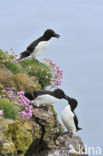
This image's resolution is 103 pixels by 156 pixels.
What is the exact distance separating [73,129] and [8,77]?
144 inches

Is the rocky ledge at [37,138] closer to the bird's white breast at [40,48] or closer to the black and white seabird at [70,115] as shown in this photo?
the black and white seabird at [70,115]

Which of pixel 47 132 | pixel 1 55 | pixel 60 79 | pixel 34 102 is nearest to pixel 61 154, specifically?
pixel 47 132

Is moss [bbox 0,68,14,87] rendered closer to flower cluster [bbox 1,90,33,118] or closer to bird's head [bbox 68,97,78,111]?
flower cluster [bbox 1,90,33,118]

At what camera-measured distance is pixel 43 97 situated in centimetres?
1370

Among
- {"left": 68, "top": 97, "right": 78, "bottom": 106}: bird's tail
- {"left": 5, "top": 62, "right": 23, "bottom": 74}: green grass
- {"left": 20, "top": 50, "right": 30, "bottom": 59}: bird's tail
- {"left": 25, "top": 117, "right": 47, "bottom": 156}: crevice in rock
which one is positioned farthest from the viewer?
{"left": 20, "top": 50, "right": 30, "bottom": 59}: bird's tail

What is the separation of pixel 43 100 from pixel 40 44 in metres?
5.59

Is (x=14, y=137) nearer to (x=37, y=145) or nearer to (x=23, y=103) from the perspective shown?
(x=23, y=103)

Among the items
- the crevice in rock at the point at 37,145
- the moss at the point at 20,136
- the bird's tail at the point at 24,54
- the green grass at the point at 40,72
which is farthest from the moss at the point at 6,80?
the moss at the point at 20,136

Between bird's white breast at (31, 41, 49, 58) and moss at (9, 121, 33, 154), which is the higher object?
bird's white breast at (31, 41, 49, 58)

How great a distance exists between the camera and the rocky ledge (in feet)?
33.0

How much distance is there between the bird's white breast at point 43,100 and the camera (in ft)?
45.0

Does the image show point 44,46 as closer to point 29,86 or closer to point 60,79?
point 60,79

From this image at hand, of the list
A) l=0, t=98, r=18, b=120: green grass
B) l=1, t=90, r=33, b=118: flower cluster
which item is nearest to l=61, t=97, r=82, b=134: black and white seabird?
l=1, t=90, r=33, b=118: flower cluster

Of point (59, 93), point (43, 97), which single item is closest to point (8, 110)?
point (43, 97)
